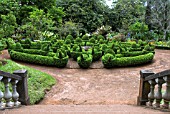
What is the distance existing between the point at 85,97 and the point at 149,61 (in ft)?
16.8

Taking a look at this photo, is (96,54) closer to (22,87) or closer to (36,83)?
(36,83)

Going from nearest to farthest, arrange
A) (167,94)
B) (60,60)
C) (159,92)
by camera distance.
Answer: (167,94) < (159,92) < (60,60)

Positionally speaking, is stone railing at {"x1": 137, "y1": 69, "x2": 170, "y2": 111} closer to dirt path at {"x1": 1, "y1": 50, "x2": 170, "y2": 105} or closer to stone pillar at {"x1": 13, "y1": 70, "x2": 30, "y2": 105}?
dirt path at {"x1": 1, "y1": 50, "x2": 170, "y2": 105}

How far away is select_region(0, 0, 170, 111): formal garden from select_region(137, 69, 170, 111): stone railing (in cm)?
273

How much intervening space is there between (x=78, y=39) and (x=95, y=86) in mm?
6044

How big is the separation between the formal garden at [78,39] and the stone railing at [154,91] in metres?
2.73

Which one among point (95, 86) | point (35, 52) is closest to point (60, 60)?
point (35, 52)

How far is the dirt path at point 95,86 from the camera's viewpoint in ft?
19.0

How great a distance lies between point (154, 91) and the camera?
3.56 meters

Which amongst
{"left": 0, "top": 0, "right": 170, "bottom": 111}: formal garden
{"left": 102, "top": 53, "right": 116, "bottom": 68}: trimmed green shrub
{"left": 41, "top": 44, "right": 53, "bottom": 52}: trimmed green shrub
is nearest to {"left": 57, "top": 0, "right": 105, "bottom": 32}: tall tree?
{"left": 0, "top": 0, "right": 170, "bottom": 111}: formal garden

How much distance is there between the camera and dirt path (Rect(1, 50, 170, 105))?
5.79 m

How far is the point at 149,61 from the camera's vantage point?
33.1 feet

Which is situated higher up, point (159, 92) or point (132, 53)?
point (132, 53)

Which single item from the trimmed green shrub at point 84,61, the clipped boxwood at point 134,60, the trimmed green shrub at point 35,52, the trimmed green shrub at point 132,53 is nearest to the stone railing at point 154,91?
the trimmed green shrub at point 84,61
